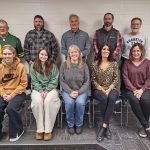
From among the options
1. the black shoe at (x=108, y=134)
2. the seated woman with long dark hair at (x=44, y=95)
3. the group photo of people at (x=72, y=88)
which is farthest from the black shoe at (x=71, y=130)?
the black shoe at (x=108, y=134)

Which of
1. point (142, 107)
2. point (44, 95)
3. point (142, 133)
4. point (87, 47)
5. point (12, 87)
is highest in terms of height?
point (87, 47)

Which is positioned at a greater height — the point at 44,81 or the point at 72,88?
the point at 44,81

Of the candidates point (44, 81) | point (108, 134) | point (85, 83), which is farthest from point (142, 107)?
point (44, 81)

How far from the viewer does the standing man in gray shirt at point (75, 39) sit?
4.14 meters

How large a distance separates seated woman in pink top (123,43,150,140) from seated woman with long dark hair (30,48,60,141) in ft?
3.17

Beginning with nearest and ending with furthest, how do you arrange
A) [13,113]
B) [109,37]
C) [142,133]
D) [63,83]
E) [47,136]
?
[13,113], [47,136], [142,133], [63,83], [109,37]

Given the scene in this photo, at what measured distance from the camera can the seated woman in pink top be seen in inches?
132

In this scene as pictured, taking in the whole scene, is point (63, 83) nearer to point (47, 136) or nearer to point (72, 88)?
point (72, 88)

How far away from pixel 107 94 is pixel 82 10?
1.67 metres

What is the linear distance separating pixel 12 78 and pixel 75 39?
1.29 m

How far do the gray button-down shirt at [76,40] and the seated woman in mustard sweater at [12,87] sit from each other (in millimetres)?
994

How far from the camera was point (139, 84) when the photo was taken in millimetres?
3570

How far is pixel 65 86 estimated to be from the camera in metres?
Result: 3.45

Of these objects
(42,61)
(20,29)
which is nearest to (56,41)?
(20,29)
